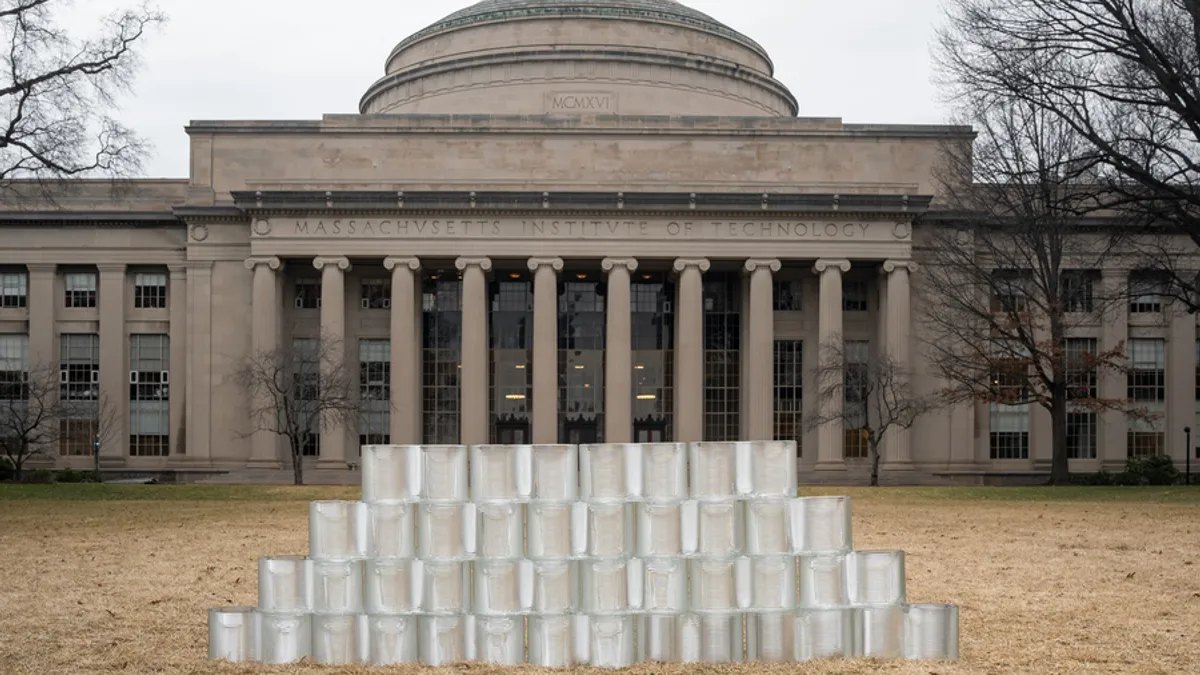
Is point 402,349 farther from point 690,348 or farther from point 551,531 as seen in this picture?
point 551,531

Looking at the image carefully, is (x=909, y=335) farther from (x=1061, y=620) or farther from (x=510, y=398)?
(x=1061, y=620)

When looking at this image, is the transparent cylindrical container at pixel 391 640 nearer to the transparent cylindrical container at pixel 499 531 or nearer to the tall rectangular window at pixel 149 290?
the transparent cylindrical container at pixel 499 531

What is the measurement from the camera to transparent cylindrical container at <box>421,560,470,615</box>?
12734mm

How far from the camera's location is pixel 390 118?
71.1 m

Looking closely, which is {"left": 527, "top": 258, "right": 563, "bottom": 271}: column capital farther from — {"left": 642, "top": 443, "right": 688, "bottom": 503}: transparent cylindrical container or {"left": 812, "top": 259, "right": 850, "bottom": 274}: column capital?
{"left": 642, "top": 443, "right": 688, "bottom": 503}: transparent cylindrical container

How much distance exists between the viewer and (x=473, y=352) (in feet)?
222

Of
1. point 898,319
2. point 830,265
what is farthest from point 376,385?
point 898,319

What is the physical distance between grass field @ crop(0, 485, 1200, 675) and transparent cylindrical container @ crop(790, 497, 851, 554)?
3.63 ft

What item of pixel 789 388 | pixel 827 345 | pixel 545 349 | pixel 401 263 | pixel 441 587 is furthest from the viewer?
pixel 789 388

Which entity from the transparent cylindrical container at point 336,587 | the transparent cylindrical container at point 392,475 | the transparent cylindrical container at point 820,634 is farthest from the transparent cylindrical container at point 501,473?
the transparent cylindrical container at point 820,634

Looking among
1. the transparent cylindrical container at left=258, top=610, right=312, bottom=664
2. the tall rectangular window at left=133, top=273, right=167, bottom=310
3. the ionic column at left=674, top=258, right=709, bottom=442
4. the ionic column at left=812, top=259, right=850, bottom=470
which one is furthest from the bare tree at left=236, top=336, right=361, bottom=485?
the transparent cylindrical container at left=258, top=610, right=312, bottom=664

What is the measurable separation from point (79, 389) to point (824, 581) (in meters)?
66.6

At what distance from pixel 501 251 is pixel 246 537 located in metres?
42.5

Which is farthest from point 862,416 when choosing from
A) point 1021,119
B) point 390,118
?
point 390,118
